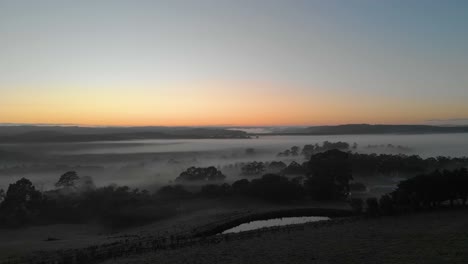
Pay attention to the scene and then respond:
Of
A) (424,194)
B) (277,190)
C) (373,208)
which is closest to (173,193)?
(277,190)

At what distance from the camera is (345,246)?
2706cm

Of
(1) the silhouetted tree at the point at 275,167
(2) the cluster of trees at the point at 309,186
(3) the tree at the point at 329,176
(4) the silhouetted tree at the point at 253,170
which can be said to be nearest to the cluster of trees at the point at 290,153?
(1) the silhouetted tree at the point at 275,167

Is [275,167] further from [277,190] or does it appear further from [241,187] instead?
[277,190]

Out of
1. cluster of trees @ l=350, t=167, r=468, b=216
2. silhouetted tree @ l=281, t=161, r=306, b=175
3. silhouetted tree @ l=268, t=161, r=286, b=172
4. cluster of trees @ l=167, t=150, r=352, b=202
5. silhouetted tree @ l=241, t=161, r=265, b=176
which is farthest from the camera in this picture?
silhouetted tree @ l=268, t=161, r=286, b=172

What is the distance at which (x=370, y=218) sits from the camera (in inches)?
1497

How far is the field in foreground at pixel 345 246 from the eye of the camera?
2384cm

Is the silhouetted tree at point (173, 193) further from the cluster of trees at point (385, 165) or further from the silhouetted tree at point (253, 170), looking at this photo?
the cluster of trees at point (385, 165)

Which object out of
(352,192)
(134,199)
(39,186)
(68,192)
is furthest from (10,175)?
(352,192)

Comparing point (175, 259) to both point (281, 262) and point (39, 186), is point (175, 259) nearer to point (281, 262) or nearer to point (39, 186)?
point (281, 262)

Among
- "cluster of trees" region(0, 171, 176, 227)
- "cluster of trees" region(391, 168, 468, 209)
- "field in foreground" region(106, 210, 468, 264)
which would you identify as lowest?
"cluster of trees" region(0, 171, 176, 227)

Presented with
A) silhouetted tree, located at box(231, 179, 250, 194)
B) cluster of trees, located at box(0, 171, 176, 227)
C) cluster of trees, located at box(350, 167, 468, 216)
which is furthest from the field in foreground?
silhouetted tree, located at box(231, 179, 250, 194)

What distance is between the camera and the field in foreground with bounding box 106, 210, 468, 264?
2384cm

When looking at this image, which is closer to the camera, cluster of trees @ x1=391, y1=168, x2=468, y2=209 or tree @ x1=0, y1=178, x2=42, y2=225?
cluster of trees @ x1=391, y1=168, x2=468, y2=209

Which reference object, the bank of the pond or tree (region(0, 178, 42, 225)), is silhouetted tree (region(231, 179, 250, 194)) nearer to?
the bank of the pond
